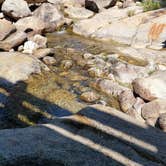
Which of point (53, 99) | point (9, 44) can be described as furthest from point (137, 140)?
point (9, 44)

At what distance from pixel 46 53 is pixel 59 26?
186 inches

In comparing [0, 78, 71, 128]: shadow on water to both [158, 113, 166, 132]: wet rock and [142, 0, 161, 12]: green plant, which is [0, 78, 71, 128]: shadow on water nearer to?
[158, 113, 166, 132]: wet rock

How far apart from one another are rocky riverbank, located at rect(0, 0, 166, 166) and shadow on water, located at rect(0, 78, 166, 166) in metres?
0.02

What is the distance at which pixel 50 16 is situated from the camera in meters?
19.0

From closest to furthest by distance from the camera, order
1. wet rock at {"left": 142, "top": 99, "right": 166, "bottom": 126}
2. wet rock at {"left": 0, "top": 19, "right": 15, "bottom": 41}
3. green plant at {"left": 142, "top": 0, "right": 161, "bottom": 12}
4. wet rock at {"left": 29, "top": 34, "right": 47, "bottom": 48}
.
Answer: wet rock at {"left": 142, "top": 99, "right": 166, "bottom": 126} → wet rock at {"left": 0, "top": 19, "right": 15, "bottom": 41} → wet rock at {"left": 29, "top": 34, "right": 47, "bottom": 48} → green plant at {"left": 142, "top": 0, "right": 161, "bottom": 12}

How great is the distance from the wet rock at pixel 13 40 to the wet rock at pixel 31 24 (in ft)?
4.65

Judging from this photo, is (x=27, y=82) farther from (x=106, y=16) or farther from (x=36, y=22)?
(x=106, y=16)

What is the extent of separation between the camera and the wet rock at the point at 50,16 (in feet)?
60.5

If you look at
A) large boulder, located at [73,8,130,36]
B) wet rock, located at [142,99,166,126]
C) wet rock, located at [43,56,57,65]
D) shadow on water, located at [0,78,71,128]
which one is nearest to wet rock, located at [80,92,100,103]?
shadow on water, located at [0,78,71,128]

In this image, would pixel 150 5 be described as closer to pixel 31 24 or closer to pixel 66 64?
pixel 31 24

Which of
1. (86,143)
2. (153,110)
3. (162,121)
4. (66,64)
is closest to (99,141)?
(86,143)

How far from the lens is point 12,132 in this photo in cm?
576

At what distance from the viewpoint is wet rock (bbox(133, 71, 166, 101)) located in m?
11.4

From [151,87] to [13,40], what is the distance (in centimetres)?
640
